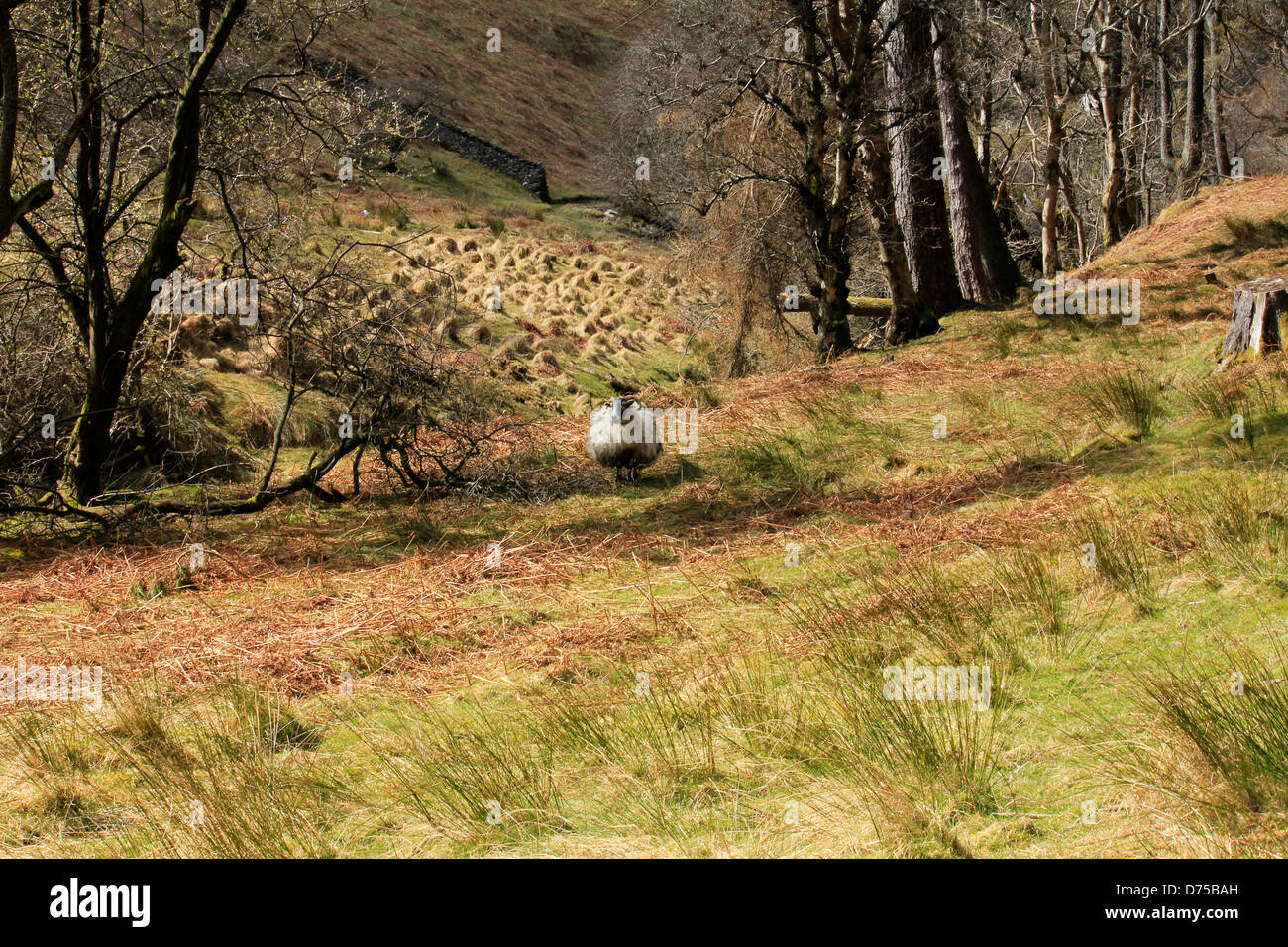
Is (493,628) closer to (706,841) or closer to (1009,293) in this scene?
(706,841)

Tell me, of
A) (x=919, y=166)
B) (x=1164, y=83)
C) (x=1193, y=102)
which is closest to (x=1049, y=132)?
(x=919, y=166)

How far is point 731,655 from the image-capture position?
408 centimetres

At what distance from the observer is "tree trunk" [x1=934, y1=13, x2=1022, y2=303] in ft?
47.7

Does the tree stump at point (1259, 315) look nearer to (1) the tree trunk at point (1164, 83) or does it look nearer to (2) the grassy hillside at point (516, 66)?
(1) the tree trunk at point (1164, 83)

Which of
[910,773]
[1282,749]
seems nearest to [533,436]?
[910,773]

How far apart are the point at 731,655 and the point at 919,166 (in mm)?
10779

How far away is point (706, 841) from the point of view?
2.70m

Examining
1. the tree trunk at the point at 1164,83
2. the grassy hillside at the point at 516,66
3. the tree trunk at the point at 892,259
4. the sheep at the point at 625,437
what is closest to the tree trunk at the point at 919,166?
the tree trunk at the point at 892,259

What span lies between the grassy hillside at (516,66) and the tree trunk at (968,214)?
1985 cm

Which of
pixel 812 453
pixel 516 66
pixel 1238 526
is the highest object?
pixel 516 66

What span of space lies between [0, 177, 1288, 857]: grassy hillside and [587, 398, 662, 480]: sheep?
10.7 inches

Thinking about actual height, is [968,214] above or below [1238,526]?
above

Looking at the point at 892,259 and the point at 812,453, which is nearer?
the point at 812,453

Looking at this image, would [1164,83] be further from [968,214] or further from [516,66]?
[516,66]
